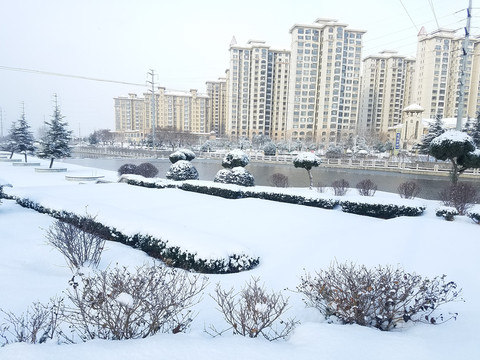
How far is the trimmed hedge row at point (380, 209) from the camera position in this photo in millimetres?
9023

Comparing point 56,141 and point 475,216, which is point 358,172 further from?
point 56,141

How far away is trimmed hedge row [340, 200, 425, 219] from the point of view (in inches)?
355

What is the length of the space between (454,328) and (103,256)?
546 centimetres

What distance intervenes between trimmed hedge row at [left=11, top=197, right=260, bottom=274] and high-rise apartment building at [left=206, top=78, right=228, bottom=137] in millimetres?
92581

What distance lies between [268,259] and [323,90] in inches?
2878

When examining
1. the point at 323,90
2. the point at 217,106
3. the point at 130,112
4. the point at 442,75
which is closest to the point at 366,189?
the point at 323,90

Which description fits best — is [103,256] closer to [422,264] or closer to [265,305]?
[265,305]

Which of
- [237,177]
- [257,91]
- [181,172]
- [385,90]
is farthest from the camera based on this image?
[257,91]

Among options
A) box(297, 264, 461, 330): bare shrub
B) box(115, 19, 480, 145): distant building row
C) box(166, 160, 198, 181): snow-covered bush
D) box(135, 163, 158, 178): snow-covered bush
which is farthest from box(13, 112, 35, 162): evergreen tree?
box(115, 19, 480, 145): distant building row

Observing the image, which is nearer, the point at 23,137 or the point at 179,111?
the point at 23,137

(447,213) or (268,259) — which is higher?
(447,213)

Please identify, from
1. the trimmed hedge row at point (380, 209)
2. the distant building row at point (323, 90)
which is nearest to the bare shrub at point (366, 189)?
the trimmed hedge row at point (380, 209)

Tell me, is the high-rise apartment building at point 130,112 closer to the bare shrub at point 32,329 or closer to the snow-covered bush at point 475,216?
the snow-covered bush at point 475,216

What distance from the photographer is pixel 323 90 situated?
71.9 metres
